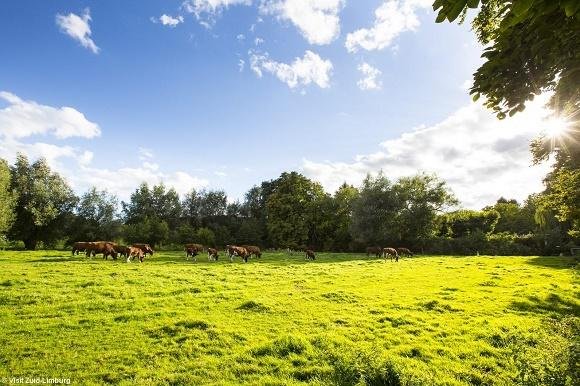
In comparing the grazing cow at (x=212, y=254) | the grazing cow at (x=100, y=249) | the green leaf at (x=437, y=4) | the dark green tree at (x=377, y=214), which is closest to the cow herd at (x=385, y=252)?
the dark green tree at (x=377, y=214)

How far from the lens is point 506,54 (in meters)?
6.60

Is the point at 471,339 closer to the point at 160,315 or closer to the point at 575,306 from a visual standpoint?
the point at 575,306

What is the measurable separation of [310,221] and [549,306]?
50.2 metres

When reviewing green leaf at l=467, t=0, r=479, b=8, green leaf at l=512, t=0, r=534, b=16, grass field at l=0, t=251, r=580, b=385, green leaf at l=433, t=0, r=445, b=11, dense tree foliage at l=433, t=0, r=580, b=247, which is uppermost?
dense tree foliage at l=433, t=0, r=580, b=247

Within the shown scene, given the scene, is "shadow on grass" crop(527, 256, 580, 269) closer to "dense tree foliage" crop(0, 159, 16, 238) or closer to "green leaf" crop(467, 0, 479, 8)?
"green leaf" crop(467, 0, 479, 8)

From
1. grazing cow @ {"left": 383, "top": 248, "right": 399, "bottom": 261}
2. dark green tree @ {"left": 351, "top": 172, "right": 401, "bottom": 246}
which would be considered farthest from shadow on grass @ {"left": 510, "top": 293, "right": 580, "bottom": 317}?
dark green tree @ {"left": 351, "top": 172, "right": 401, "bottom": 246}

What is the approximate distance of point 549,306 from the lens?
17.2m

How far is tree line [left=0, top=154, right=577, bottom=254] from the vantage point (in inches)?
1976

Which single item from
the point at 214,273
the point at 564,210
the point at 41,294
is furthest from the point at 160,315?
the point at 564,210

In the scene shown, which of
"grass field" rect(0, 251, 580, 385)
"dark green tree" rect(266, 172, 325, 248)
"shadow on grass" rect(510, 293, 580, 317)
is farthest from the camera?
"dark green tree" rect(266, 172, 325, 248)

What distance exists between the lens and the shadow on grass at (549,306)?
641 inches

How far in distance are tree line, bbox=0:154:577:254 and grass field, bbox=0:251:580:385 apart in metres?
30.8

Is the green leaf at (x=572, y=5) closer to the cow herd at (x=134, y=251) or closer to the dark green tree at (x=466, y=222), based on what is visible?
the cow herd at (x=134, y=251)

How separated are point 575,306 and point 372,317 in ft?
35.1
